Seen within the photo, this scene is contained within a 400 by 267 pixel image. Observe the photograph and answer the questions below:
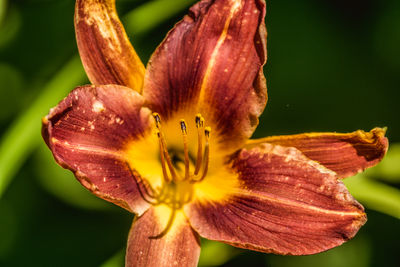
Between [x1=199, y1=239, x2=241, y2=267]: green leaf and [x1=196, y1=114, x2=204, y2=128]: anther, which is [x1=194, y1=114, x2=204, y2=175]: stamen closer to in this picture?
[x1=196, y1=114, x2=204, y2=128]: anther

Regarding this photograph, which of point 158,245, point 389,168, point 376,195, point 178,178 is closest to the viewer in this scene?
point 158,245

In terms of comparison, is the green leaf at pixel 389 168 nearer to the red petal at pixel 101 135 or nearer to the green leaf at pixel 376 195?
the green leaf at pixel 376 195

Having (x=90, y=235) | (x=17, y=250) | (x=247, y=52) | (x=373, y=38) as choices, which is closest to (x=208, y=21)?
(x=247, y=52)

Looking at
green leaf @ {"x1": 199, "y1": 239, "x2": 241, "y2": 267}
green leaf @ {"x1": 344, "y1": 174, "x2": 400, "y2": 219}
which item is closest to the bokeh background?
green leaf @ {"x1": 344, "y1": 174, "x2": 400, "y2": 219}

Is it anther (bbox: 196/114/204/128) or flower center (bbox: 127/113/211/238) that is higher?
anther (bbox: 196/114/204/128)

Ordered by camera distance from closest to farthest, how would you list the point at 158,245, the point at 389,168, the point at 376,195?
the point at 158,245
the point at 376,195
the point at 389,168

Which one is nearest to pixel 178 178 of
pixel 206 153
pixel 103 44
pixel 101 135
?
pixel 206 153

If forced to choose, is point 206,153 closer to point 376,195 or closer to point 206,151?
point 206,151
